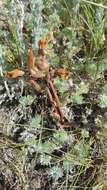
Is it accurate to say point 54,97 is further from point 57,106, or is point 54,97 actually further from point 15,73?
point 15,73

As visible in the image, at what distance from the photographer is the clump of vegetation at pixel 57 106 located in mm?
1654

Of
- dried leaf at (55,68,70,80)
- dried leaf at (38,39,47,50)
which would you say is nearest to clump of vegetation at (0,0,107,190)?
dried leaf at (55,68,70,80)

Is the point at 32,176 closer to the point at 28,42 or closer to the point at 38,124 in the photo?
the point at 38,124

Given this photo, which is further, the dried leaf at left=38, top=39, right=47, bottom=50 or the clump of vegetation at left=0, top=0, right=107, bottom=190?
the clump of vegetation at left=0, top=0, right=107, bottom=190

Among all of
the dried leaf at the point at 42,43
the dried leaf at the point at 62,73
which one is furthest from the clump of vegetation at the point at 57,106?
the dried leaf at the point at 42,43

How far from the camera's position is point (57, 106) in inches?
66.2

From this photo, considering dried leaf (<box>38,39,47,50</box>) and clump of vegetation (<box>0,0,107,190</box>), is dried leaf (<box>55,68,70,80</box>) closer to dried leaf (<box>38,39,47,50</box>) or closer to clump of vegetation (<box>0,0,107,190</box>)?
clump of vegetation (<box>0,0,107,190</box>)

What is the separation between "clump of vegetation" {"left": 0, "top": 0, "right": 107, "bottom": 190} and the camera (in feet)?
5.43

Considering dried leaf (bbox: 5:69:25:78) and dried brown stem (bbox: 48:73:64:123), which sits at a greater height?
dried leaf (bbox: 5:69:25:78)

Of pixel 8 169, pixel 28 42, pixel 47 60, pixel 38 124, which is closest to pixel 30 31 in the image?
pixel 28 42

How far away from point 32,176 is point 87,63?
486 mm

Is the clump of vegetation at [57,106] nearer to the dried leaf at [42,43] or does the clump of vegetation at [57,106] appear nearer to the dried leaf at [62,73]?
the dried leaf at [62,73]

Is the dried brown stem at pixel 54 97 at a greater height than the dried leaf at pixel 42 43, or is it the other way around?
the dried leaf at pixel 42 43

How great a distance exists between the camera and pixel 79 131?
171 cm
